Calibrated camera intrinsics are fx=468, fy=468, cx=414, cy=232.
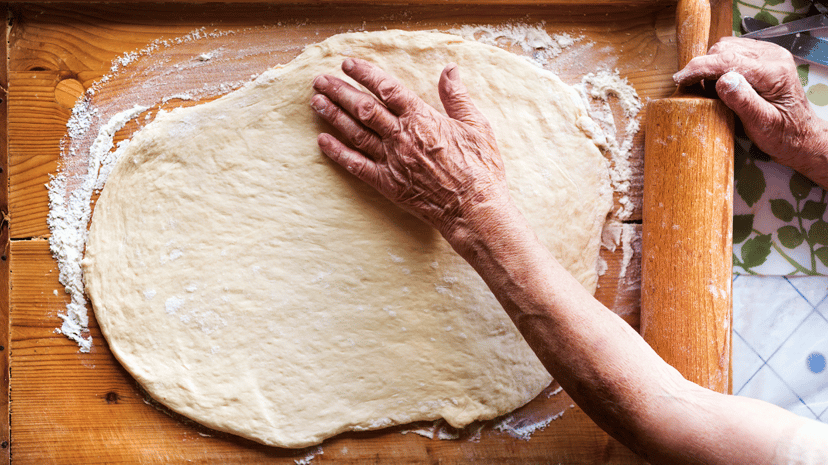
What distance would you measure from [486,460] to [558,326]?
0.62m

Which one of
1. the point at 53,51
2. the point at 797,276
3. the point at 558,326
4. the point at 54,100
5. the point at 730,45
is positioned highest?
the point at 53,51

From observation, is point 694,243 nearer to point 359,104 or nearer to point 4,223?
point 359,104

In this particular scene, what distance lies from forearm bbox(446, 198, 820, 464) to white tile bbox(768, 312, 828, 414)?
2.68ft

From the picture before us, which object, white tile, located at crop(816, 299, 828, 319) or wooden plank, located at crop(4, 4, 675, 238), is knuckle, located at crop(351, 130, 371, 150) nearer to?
wooden plank, located at crop(4, 4, 675, 238)

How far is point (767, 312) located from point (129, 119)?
7.20 feet

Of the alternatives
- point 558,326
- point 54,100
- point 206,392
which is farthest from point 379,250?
point 54,100

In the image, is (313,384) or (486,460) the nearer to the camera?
(313,384)

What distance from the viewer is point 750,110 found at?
1325 millimetres

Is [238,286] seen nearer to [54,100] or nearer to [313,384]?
[313,384]

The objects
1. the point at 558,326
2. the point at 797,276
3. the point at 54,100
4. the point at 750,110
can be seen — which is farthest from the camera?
the point at 797,276

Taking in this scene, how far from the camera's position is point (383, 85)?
4.05ft

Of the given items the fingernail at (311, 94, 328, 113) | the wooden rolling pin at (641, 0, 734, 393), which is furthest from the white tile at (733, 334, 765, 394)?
the fingernail at (311, 94, 328, 113)

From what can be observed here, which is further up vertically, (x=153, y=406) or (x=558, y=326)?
(x=558, y=326)

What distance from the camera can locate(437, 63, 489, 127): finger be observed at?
1265 millimetres
